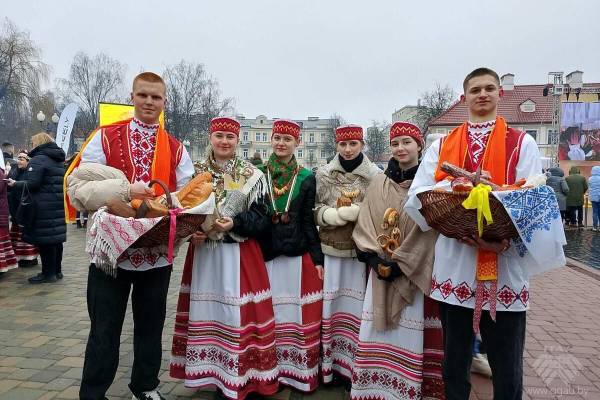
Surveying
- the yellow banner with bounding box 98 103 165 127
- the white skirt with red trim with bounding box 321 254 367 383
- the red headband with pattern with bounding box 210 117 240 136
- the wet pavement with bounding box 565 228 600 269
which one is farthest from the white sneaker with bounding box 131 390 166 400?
the wet pavement with bounding box 565 228 600 269

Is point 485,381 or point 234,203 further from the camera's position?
point 485,381

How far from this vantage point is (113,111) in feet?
33.0

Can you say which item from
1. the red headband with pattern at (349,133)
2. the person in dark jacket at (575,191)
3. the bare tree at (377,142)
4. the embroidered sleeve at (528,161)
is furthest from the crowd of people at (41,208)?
the bare tree at (377,142)

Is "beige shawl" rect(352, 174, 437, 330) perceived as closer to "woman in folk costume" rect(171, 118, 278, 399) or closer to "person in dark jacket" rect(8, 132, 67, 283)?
"woman in folk costume" rect(171, 118, 278, 399)

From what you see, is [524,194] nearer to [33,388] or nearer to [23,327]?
[33,388]

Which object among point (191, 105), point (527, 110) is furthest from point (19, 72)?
point (527, 110)

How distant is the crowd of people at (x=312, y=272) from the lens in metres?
2.36

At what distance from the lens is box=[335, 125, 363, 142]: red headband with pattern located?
3324 mm

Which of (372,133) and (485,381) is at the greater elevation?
(372,133)

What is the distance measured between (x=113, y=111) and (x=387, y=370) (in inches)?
365

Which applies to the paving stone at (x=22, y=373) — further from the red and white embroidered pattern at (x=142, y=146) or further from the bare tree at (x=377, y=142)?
the bare tree at (x=377, y=142)

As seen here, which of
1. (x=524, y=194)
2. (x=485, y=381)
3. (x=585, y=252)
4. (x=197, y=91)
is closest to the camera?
(x=524, y=194)

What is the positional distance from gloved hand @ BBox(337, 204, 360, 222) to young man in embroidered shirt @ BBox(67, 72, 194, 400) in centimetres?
119

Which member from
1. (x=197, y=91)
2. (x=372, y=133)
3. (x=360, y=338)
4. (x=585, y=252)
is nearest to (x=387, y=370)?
(x=360, y=338)
